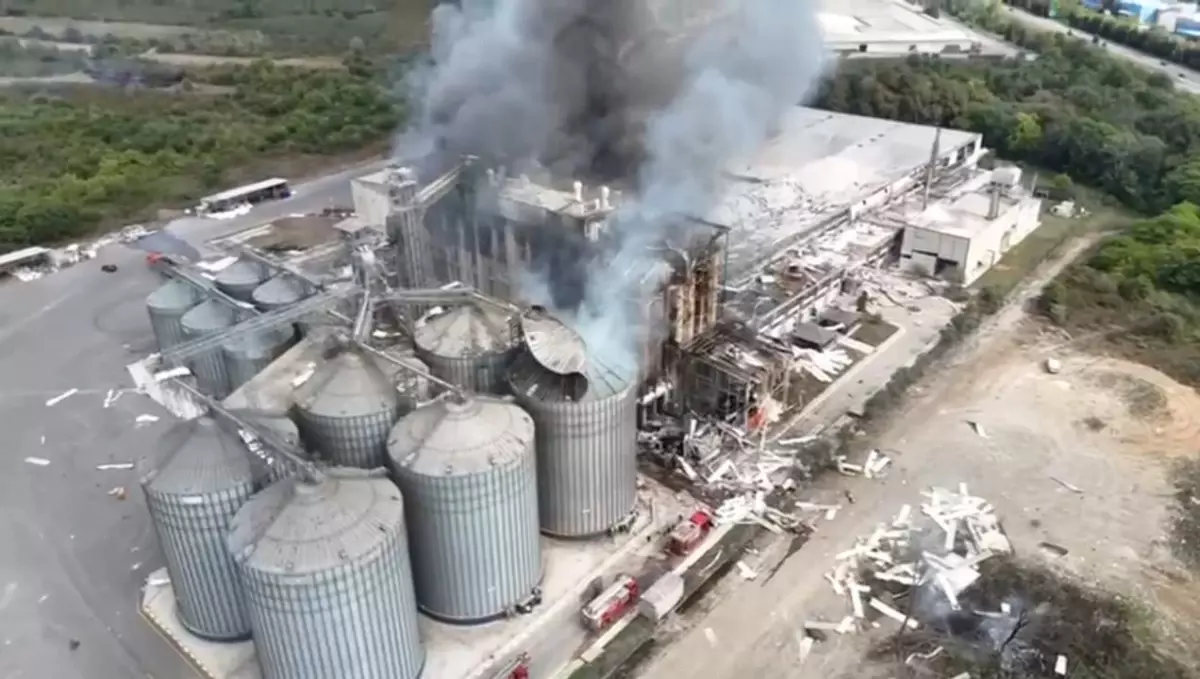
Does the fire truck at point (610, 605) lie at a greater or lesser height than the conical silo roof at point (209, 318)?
lesser

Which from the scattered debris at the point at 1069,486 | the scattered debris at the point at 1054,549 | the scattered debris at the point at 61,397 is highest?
the scattered debris at the point at 61,397

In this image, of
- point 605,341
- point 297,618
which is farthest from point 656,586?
point 297,618

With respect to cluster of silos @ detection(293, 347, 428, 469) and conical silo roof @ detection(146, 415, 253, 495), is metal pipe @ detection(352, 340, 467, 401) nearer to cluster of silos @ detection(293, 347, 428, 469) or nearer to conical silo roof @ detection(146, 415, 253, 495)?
cluster of silos @ detection(293, 347, 428, 469)

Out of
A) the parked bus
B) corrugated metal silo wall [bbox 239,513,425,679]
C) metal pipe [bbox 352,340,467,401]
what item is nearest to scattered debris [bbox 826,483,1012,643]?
metal pipe [bbox 352,340,467,401]

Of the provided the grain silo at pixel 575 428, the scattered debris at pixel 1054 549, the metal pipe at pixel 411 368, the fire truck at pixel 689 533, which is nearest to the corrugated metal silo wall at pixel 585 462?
the grain silo at pixel 575 428

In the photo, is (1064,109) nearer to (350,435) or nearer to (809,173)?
(809,173)

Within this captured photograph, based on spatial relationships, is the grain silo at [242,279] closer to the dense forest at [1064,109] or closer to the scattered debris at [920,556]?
the scattered debris at [920,556]

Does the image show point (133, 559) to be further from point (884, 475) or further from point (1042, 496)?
point (1042, 496)

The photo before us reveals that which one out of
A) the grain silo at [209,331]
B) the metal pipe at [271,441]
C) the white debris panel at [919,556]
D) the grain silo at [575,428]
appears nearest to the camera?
the metal pipe at [271,441]
